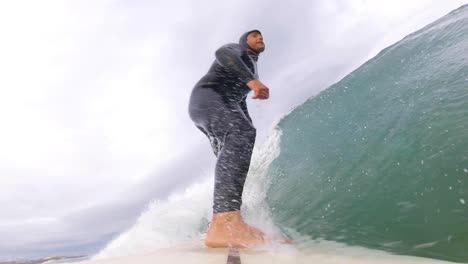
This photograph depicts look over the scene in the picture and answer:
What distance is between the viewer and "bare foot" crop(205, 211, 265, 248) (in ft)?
8.73

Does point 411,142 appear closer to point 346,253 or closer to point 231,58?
point 346,253

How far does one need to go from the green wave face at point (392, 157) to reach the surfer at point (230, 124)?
0.77m

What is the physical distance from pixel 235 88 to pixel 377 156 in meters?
1.51

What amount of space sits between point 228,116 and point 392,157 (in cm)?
153

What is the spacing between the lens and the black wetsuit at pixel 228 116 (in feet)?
9.29

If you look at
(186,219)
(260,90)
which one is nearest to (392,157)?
→ (260,90)

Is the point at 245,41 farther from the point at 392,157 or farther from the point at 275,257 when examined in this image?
the point at 275,257

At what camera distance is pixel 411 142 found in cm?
322

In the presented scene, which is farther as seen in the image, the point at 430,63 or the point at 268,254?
the point at 430,63

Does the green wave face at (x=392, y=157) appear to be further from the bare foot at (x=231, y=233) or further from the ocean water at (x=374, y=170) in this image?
the bare foot at (x=231, y=233)

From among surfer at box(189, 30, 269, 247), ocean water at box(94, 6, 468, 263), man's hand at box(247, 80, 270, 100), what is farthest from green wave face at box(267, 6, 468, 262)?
man's hand at box(247, 80, 270, 100)

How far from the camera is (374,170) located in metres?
3.33

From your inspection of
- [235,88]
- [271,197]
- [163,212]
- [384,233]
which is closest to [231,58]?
[235,88]

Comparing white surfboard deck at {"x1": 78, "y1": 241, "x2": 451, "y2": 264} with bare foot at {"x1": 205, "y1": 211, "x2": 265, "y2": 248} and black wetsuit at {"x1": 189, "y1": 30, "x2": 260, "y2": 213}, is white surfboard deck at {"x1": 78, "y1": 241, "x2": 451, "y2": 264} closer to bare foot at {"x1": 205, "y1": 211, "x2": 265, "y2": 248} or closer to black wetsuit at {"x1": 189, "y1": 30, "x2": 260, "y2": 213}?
bare foot at {"x1": 205, "y1": 211, "x2": 265, "y2": 248}
